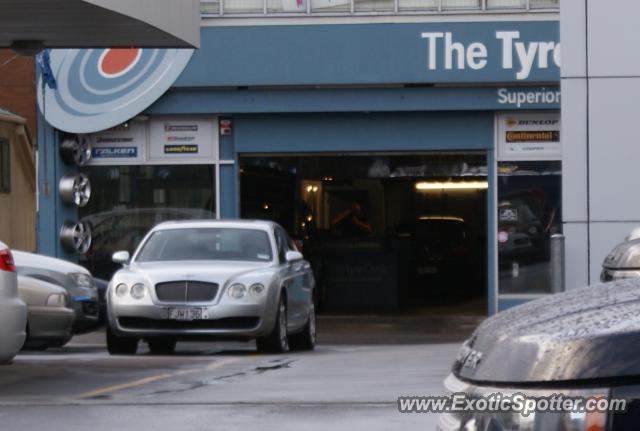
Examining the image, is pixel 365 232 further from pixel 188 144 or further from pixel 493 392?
pixel 493 392

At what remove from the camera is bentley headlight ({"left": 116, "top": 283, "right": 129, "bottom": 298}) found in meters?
13.9

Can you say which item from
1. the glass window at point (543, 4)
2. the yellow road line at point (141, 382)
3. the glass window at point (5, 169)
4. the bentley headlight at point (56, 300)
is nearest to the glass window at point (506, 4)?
the glass window at point (543, 4)

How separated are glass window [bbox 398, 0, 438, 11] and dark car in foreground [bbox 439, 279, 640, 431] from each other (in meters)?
18.0

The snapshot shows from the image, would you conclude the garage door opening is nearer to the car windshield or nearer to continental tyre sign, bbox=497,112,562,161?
continental tyre sign, bbox=497,112,562,161

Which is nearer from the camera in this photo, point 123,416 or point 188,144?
point 123,416

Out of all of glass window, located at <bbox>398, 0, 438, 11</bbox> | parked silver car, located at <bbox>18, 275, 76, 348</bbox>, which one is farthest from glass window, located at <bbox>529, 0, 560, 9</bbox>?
parked silver car, located at <bbox>18, 275, 76, 348</bbox>

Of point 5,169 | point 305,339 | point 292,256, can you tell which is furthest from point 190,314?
point 5,169

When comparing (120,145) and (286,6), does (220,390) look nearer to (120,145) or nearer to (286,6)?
(286,6)

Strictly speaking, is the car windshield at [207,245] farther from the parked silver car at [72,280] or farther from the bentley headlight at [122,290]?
the parked silver car at [72,280]

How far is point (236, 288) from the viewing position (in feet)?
45.4

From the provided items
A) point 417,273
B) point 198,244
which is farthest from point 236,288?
point 417,273

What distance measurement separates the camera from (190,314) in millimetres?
13719

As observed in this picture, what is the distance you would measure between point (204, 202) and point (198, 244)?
7.53 m

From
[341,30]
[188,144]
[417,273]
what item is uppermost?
[341,30]
